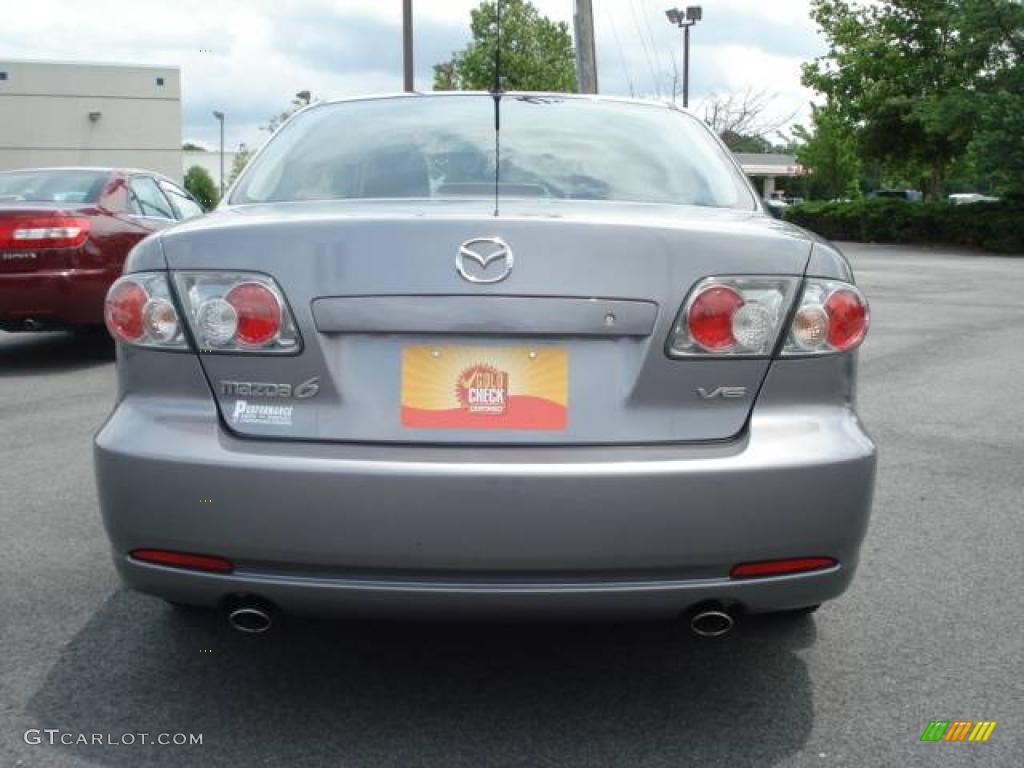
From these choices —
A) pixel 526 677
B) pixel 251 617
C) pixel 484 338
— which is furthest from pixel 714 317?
pixel 251 617

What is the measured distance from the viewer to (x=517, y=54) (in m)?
64.9

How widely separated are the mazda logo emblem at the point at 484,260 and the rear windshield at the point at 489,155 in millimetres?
562

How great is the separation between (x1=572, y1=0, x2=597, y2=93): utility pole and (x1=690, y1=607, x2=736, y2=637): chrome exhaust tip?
2014 centimetres

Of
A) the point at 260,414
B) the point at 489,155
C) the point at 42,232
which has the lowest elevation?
the point at 42,232

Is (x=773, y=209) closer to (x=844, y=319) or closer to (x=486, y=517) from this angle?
(x=844, y=319)

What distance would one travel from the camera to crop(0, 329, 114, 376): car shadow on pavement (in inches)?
344

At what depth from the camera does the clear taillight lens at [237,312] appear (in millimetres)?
2586

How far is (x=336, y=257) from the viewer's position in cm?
258

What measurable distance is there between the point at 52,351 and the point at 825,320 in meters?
8.17

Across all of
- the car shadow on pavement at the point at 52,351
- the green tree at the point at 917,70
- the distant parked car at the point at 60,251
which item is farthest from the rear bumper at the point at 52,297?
the green tree at the point at 917,70

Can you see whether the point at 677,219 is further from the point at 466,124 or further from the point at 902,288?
the point at 902,288

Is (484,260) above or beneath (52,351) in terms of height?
above

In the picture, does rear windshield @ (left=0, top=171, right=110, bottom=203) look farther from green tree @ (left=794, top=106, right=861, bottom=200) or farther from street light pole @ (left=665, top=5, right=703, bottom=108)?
green tree @ (left=794, top=106, right=861, bottom=200)

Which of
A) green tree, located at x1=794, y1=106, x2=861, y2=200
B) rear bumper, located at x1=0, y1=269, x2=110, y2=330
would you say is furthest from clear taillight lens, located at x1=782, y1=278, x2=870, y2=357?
green tree, located at x1=794, y1=106, x2=861, y2=200
